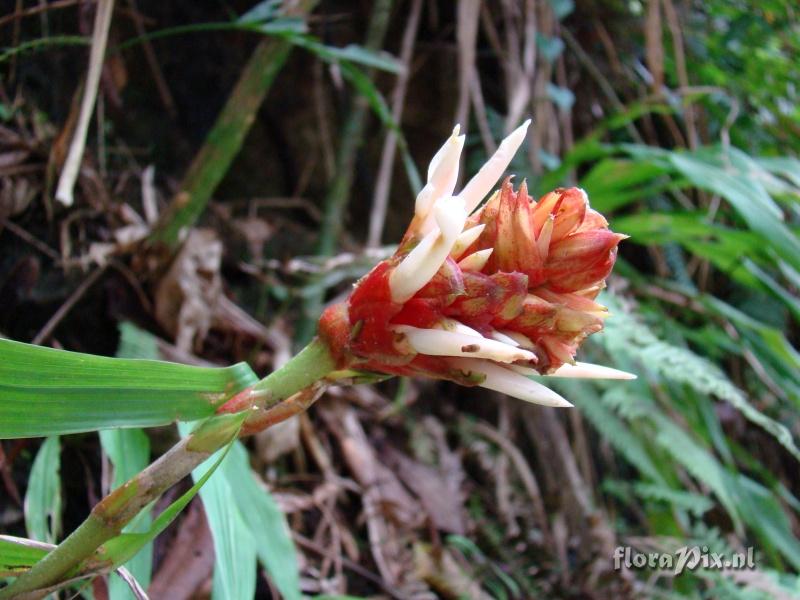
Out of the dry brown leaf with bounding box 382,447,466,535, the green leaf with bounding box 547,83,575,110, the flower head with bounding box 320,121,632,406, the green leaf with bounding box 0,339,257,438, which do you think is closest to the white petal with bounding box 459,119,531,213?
the flower head with bounding box 320,121,632,406

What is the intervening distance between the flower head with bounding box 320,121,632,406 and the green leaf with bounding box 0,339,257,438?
0.33 ft

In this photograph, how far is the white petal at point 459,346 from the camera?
401 mm

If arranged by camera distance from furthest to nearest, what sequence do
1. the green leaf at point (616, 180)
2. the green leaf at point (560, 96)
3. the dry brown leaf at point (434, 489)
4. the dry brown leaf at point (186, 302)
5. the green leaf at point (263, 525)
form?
the green leaf at point (560, 96) < the green leaf at point (616, 180) < the dry brown leaf at point (434, 489) < the dry brown leaf at point (186, 302) < the green leaf at point (263, 525)

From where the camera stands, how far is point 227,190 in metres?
1.73

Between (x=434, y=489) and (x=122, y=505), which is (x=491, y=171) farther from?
(x=434, y=489)

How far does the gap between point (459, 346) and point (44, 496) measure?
0.53 meters

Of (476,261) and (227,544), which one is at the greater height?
(476,261)

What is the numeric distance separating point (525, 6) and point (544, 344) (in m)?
1.67

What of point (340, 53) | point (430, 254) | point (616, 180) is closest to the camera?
point (430, 254)

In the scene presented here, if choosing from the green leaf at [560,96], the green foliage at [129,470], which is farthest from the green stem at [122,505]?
the green leaf at [560,96]

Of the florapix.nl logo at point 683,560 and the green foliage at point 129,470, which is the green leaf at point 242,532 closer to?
the green foliage at point 129,470

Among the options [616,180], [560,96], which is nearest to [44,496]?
Result: [616,180]

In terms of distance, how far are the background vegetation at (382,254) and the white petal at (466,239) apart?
36cm

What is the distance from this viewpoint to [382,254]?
1.31 metres
